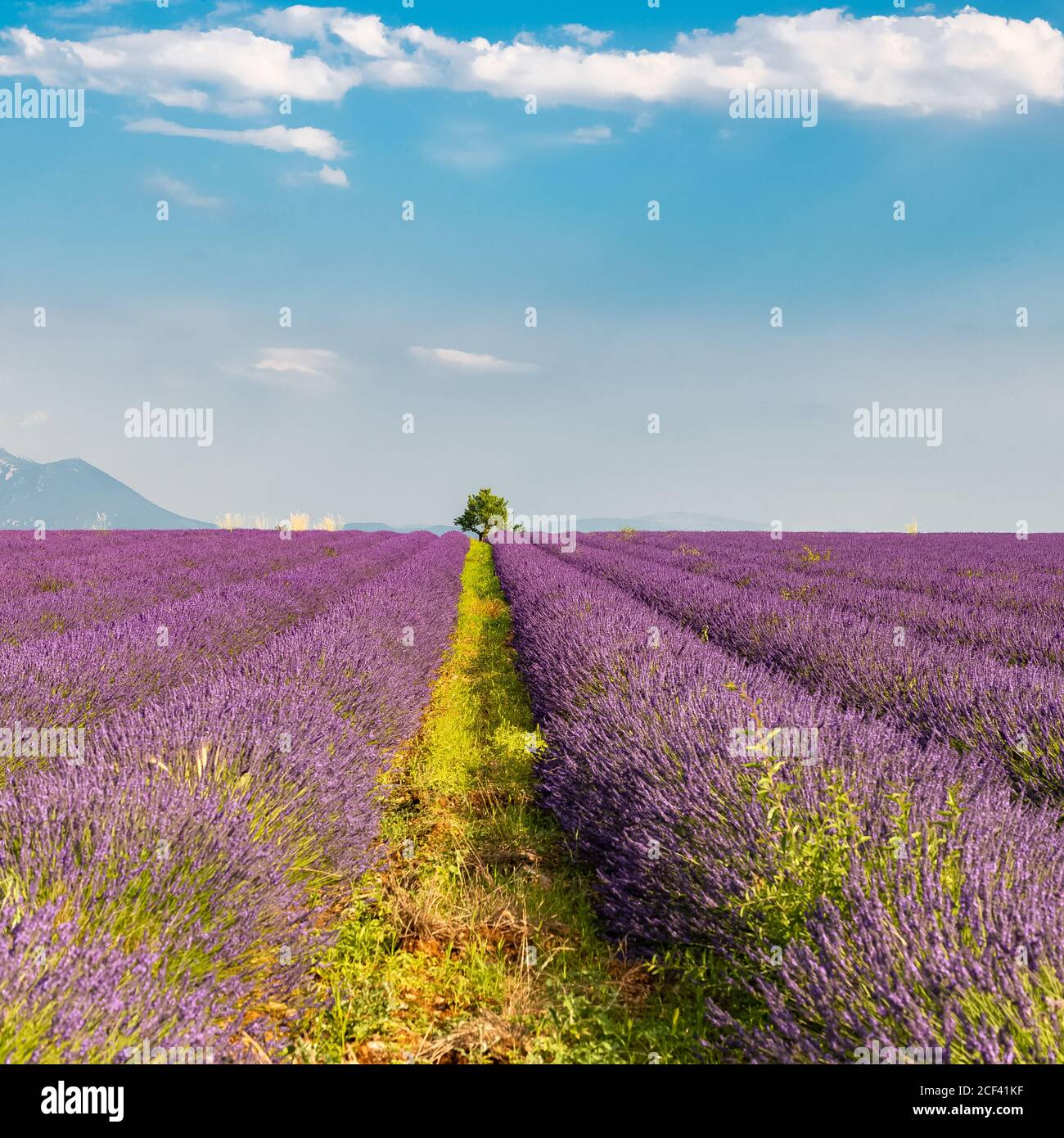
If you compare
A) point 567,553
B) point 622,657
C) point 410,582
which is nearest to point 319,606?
point 410,582

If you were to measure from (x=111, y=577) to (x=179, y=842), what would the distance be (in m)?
8.79

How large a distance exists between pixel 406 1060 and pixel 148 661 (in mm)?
3580

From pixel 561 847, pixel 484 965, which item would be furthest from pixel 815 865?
pixel 561 847

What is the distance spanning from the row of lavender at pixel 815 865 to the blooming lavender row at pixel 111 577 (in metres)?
5.14

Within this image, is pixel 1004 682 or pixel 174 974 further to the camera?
pixel 1004 682

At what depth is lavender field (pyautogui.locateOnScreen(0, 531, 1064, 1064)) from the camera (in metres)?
1.28

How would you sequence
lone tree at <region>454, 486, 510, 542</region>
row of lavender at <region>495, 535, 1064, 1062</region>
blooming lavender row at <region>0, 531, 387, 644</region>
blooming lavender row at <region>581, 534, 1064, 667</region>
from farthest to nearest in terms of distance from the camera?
lone tree at <region>454, 486, 510, 542</region>, blooming lavender row at <region>0, 531, 387, 644</region>, blooming lavender row at <region>581, 534, 1064, 667</region>, row of lavender at <region>495, 535, 1064, 1062</region>

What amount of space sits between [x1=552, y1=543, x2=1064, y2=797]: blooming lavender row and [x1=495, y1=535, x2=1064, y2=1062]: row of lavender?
0.11 metres

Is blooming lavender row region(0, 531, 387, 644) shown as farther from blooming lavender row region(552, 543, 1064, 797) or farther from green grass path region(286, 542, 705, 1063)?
blooming lavender row region(552, 543, 1064, 797)

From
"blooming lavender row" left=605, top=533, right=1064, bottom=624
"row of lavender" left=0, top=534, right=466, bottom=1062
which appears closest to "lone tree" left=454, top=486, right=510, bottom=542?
"blooming lavender row" left=605, top=533, right=1064, bottom=624

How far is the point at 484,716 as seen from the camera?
5.14 m

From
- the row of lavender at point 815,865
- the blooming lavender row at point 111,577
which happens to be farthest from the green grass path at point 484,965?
the blooming lavender row at point 111,577

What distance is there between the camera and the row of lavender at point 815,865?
4.06 ft

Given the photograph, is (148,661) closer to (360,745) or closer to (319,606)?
(360,745)
